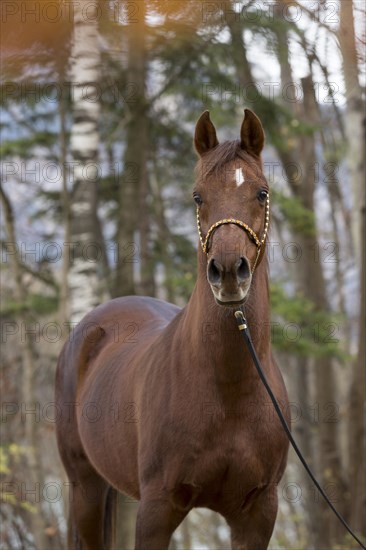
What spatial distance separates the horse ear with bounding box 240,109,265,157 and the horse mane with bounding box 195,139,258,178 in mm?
40

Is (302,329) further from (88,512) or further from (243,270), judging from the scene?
(243,270)

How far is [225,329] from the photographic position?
3805 millimetres

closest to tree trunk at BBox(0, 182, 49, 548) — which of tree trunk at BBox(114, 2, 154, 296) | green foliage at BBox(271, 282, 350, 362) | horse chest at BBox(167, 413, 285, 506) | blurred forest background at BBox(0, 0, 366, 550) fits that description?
blurred forest background at BBox(0, 0, 366, 550)

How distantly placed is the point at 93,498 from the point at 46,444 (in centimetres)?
977

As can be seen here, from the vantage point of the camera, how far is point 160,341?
445 cm

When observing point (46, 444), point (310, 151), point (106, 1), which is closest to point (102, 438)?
point (106, 1)

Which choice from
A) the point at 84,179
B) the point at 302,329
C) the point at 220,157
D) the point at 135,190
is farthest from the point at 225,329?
the point at 302,329

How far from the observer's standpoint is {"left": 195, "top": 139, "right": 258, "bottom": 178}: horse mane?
3.70 meters

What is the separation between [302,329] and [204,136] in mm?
6965

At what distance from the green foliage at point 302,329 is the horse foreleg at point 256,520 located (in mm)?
5756

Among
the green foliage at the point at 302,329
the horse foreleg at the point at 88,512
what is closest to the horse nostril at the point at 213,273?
the horse foreleg at the point at 88,512

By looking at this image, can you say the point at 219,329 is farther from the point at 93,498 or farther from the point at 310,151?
the point at 310,151

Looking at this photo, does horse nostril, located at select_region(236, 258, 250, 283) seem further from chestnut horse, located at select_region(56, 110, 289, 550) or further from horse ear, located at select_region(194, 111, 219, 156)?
horse ear, located at select_region(194, 111, 219, 156)

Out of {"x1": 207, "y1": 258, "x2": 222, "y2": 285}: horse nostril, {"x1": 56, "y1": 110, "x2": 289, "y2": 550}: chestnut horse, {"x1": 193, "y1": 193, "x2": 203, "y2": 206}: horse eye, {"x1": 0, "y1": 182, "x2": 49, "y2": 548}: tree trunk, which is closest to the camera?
{"x1": 207, "y1": 258, "x2": 222, "y2": 285}: horse nostril
